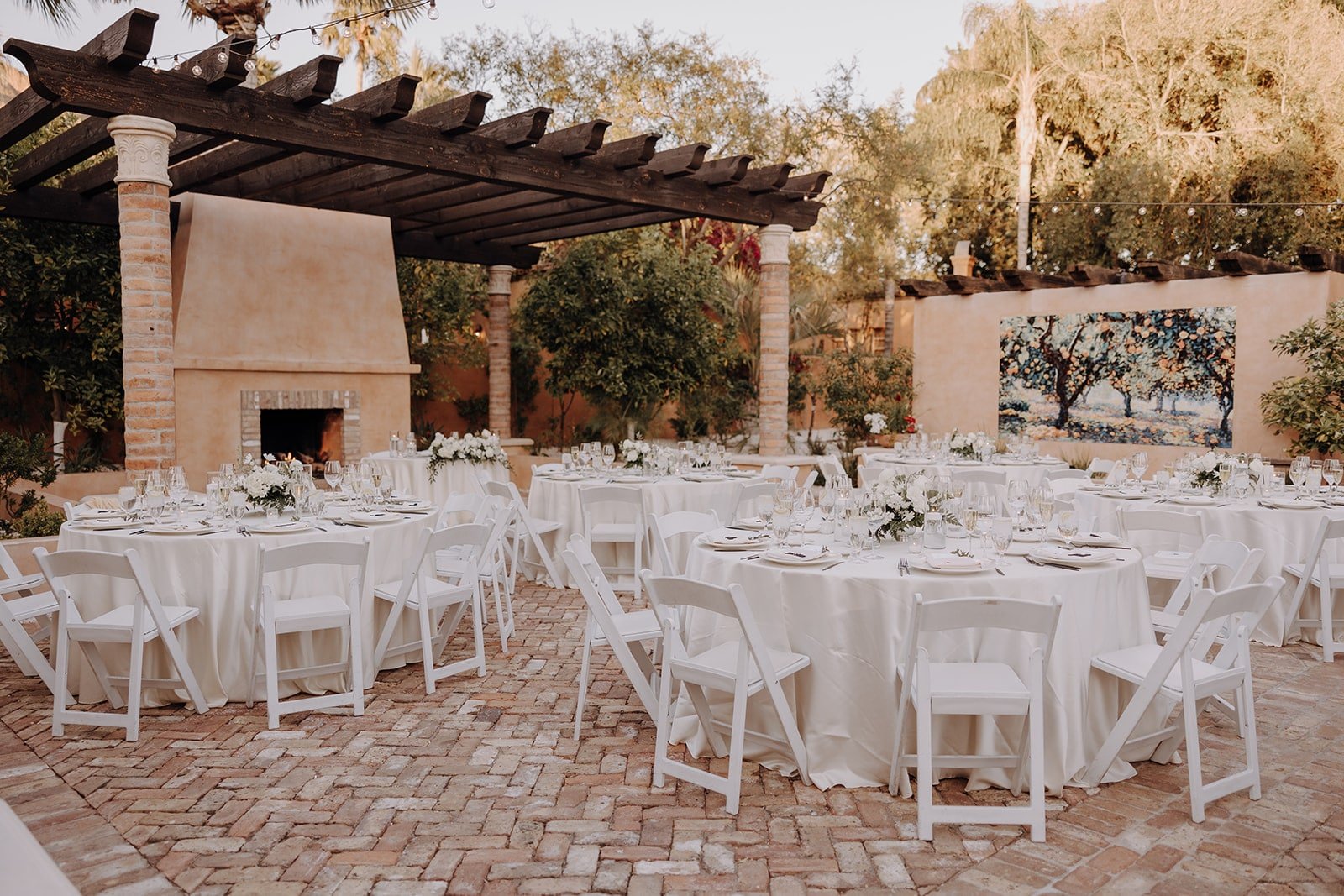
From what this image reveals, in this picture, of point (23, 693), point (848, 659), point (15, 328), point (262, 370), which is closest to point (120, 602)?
point (23, 693)

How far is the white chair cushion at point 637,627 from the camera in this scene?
4254 millimetres

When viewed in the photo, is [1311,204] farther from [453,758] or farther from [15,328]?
[15,328]

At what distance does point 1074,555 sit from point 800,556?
3.58 ft

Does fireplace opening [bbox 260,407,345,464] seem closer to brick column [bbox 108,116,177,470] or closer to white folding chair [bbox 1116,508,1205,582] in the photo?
brick column [bbox 108,116,177,470]

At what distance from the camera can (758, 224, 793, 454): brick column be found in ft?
36.6

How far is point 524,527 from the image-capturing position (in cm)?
785

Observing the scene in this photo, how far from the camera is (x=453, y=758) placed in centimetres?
403

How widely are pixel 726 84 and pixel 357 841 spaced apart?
16.7 m

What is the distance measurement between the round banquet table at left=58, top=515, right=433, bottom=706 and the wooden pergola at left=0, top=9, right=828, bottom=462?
3.41m

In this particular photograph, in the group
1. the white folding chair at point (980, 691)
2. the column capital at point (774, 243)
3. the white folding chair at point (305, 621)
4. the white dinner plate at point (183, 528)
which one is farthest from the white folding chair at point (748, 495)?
the column capital at point (774, 243)

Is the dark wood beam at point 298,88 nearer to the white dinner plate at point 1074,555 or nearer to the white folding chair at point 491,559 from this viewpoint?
the white folding chair at point 491,559

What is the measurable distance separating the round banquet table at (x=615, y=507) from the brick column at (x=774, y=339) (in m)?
3.56

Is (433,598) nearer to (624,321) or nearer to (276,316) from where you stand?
(276,316)

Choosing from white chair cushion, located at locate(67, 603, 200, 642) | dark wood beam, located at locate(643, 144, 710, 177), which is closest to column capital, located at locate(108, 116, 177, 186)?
white chair cushion, located at locate(67, 603, 200, 642)
